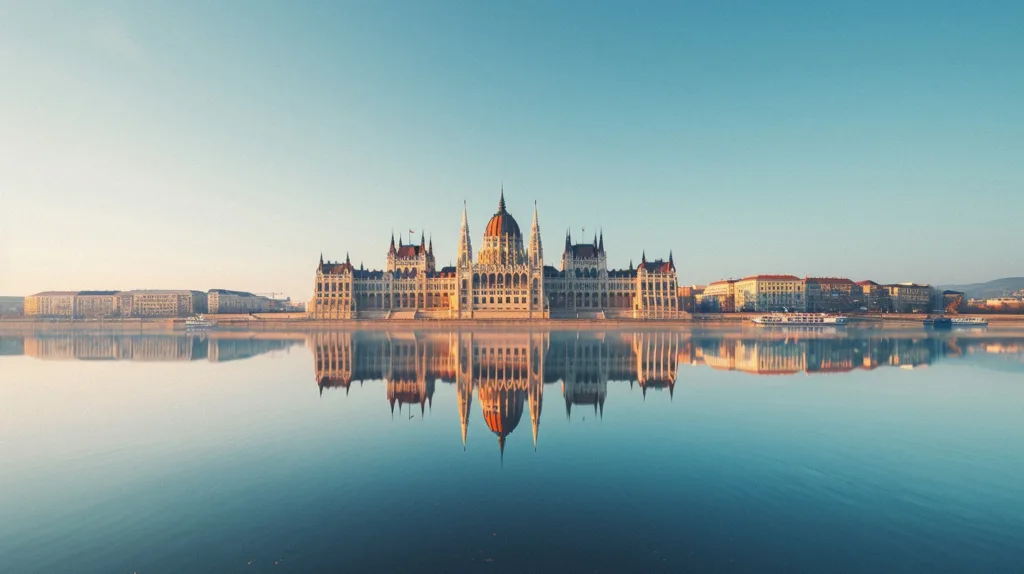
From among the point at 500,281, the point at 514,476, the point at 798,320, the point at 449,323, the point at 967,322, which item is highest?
the point at 500,281

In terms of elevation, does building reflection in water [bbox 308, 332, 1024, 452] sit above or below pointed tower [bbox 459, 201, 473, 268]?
below

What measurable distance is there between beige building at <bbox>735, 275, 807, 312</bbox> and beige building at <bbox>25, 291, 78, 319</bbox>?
7591 inches

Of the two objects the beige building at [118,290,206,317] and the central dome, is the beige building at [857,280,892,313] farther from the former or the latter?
the beige building at [118,290,206,317]

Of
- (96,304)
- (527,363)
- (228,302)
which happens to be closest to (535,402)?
(527,363)

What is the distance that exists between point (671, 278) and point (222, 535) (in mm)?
110566

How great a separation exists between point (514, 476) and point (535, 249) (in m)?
97.0

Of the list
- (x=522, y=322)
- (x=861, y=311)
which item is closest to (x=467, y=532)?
(x=522, y=322)

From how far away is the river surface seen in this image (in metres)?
8.53

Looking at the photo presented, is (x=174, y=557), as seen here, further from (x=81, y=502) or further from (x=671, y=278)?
(x=671, y=278)

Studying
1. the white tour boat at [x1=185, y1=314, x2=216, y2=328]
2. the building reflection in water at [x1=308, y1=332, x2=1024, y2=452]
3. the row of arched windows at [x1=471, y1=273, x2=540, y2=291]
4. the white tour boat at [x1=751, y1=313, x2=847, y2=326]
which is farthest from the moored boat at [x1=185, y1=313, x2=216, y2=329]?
the white tour boat at [x1=751, y1=313, x2=847, y2=326]

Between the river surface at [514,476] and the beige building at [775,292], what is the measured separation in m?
117

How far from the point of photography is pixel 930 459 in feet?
45.5

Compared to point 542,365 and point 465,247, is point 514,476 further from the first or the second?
point 465,247

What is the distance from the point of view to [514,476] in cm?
1260
